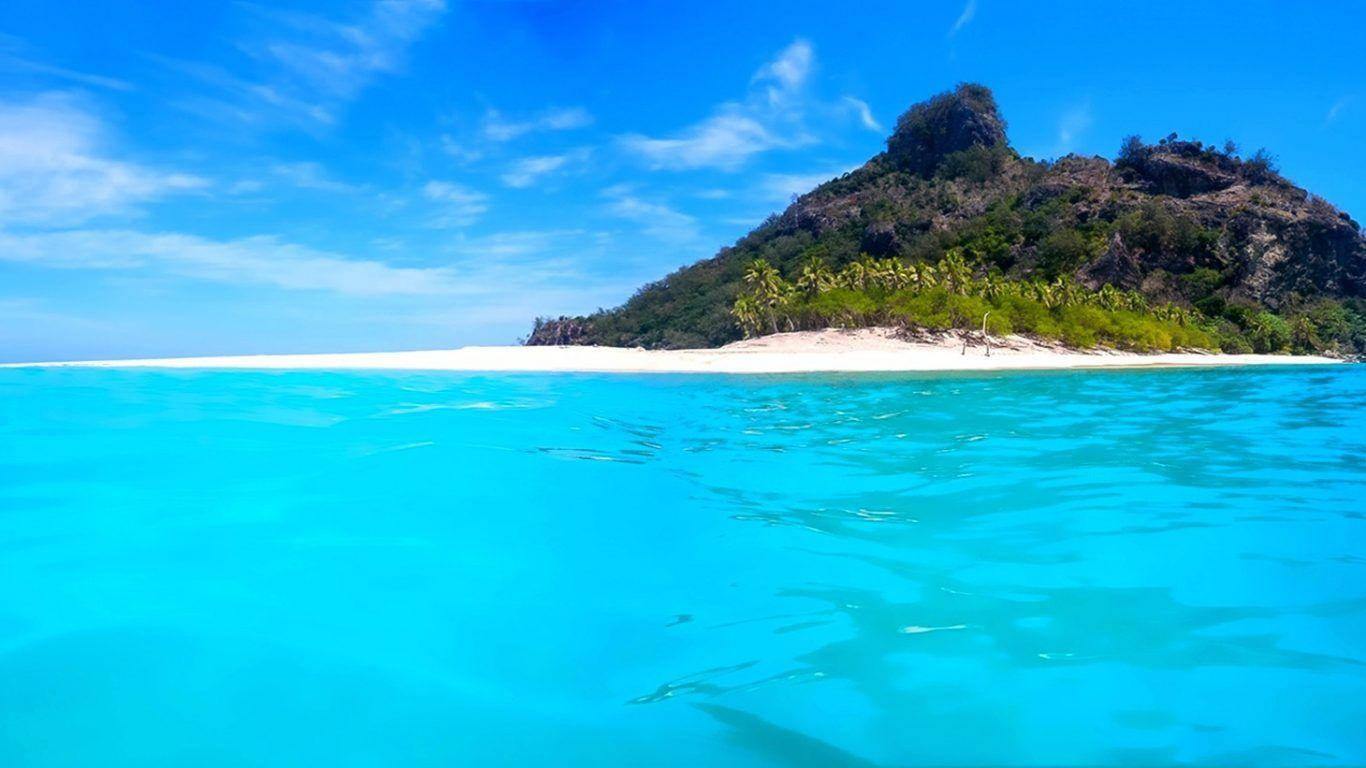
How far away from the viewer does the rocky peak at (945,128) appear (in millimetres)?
100312

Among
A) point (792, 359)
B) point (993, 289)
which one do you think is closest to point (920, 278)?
point (993, 289)

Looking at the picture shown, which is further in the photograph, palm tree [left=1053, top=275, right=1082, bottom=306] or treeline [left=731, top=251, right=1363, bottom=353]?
palm tree [left=1053, top=275, right=1082, bottom=306]

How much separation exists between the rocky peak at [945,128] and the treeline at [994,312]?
161ft

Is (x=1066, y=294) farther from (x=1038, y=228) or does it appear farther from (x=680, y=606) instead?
(x=680, y=606)

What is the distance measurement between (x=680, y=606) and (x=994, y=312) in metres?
43.0

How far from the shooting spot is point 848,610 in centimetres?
436

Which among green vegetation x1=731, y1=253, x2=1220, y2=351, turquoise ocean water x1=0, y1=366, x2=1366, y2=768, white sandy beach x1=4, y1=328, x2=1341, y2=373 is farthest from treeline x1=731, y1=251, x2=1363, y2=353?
turquoise ocean water x1=0, y1=366, x2=1366, y2=768

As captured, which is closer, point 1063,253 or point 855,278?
point 855,278

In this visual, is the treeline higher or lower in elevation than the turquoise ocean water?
higher

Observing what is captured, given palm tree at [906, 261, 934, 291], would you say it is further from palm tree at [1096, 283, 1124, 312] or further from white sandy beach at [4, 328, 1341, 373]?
palm tree at [1096, 283, 1124, 312]

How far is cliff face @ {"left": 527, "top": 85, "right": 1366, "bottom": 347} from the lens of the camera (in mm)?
67500

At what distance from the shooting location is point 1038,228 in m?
76.8

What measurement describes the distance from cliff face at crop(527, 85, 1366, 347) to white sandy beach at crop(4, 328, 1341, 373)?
22.5 meters

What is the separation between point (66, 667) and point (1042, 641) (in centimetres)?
479
